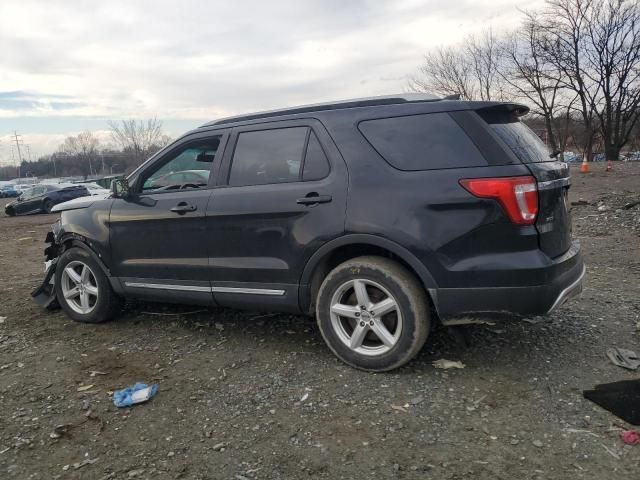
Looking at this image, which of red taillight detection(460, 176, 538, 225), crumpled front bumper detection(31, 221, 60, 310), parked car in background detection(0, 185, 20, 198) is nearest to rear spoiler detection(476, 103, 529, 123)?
red taillight detection(460, 176, 538, 225)

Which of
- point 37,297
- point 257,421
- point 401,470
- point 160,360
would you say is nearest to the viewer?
point 401,470

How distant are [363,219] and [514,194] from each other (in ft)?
3.14

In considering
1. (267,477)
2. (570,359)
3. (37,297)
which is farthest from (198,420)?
(37,297)

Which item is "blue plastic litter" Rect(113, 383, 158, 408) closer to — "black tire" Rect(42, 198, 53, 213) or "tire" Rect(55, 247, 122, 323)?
"tire" Rect(55, 247, 122, 323)

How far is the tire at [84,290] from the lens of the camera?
488 centimetres

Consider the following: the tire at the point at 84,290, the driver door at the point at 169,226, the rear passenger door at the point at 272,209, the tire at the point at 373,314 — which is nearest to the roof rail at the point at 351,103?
the rear passenger door at the point at 272,209

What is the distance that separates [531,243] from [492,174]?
→ 48cm

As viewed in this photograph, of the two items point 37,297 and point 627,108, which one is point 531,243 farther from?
point 627,108

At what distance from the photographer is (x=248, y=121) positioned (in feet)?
13.7

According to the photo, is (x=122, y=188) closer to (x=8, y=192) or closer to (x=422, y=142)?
(x=422, y=142)

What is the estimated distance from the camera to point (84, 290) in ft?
16.4

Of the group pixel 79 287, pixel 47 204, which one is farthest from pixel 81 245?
pixel 47 204

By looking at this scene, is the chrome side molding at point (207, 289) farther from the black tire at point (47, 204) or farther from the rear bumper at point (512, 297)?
the black tire at point (47, 204)

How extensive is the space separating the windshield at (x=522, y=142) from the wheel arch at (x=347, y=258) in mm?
937
